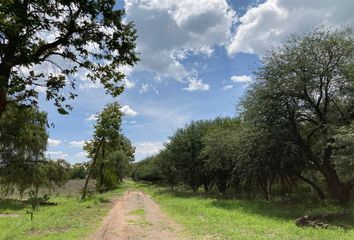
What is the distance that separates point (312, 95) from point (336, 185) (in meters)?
5.61

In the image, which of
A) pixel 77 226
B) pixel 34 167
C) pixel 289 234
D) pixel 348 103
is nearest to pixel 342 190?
pixel 348 103

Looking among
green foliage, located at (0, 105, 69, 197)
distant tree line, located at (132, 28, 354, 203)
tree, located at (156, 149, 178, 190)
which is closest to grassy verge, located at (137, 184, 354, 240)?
distant tree line, located at (132, 28, 354, 203)

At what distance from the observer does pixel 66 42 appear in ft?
35.4

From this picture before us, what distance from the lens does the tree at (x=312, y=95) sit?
22.3 metres

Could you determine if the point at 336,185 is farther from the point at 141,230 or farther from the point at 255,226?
the point at 141,230

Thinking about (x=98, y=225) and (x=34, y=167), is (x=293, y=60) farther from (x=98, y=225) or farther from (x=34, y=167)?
(x=34, y=167)

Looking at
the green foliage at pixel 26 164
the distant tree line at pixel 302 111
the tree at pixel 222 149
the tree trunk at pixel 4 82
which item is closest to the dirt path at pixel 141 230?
the tree trunk at pixel 4 82

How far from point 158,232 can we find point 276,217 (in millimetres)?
6650

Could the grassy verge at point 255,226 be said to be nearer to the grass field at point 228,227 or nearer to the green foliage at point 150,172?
the grass field at point 228,227

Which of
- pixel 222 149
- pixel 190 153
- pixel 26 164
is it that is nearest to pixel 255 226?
pixel 222 149

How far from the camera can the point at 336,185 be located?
2323 centimetres

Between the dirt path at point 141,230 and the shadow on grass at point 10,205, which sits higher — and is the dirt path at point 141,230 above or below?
below

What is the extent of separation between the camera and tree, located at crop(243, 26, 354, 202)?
22312 mm

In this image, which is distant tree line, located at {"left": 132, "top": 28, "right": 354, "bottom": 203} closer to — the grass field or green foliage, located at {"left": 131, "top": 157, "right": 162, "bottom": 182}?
the grass field
